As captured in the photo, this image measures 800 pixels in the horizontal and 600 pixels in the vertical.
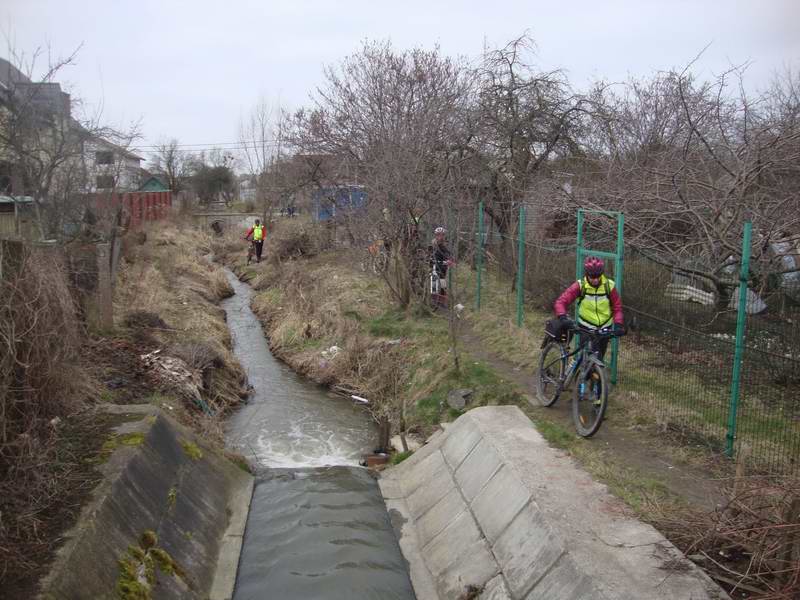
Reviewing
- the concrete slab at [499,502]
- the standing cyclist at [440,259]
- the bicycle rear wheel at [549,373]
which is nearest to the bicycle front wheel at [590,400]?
the bicycle rear wheel at [549,373]

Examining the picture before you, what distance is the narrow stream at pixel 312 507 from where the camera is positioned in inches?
238

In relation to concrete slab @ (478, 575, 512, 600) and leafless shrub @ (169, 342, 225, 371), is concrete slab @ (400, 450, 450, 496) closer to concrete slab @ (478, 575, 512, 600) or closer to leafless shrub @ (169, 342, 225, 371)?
concrete slab @ (478, 575, 512, 600)

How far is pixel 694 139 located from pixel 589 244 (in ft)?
11.1

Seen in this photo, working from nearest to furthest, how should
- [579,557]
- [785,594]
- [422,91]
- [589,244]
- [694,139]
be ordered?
A: [785,594], [579,557], [589,244], [694,139], [422,91]

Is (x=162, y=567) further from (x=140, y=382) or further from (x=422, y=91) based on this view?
(x=422, y=91)

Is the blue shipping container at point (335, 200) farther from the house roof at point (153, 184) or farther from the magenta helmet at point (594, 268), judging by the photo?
the house roof at point (153, 184)

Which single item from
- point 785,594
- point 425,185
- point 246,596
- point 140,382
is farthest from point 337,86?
point 785,594

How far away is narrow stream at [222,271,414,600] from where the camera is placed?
6043mm

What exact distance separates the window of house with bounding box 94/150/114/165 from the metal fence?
14.5 metres

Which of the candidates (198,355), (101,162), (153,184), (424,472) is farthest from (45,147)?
(153,184)

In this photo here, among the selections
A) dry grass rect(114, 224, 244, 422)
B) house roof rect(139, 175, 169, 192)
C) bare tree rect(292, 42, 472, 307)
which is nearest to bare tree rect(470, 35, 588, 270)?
bare tree rect(292, 42, 472, 307)

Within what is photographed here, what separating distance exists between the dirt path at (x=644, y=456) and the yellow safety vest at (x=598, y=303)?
122 centimetres

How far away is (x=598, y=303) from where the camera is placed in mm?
7258

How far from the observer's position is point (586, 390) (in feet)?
23.9
